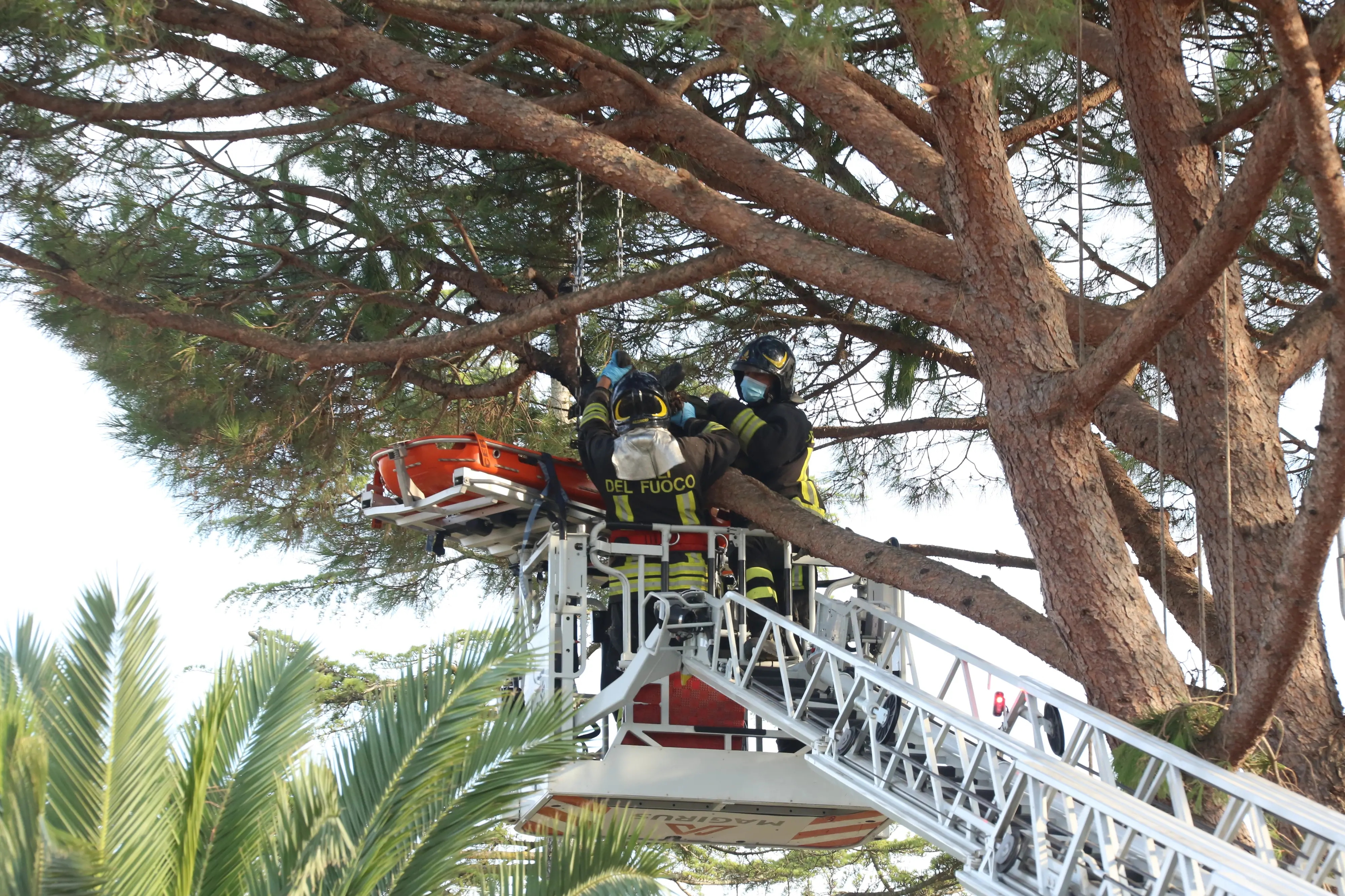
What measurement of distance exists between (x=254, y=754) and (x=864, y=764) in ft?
8.69

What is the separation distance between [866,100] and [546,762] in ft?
12.2

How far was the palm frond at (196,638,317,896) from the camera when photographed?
472 cm

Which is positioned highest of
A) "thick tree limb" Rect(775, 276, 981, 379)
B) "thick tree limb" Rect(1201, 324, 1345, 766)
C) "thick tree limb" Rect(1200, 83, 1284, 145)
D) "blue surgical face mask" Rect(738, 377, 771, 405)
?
"thick tree limb" Rect(1200, 83, 1284, 145)

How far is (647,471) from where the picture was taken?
7547mm

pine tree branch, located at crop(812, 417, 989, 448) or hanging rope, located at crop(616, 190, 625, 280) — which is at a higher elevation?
hanging rope, located at crop(616, 190, 625, 280)

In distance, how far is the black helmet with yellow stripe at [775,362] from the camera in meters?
8.27

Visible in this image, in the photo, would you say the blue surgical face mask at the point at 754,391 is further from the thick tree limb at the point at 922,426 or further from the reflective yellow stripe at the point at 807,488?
the thick tree limb at the point at 922,426

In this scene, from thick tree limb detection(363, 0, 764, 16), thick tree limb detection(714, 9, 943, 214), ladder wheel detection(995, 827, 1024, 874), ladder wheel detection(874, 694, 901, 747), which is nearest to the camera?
ladder wheel detection(995, 827, 1024, 874)

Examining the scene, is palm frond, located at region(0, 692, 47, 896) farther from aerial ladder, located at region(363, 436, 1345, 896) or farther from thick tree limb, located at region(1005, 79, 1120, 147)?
thick tree limb, located at region(1005, 79, 1120, 147)

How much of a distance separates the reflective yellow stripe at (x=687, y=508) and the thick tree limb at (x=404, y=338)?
4.10ft

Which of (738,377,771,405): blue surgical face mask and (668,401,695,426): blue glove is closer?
(668,401,695,426): blue glove

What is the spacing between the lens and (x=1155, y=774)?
5254mm

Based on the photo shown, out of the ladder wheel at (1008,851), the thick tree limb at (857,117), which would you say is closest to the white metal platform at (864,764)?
the ladder wheel at (1008,851)

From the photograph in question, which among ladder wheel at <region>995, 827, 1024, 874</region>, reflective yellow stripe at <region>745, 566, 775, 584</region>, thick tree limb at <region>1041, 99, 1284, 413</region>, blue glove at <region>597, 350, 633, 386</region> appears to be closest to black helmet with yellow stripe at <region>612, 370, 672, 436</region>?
blue glove at <region>597, 350, 633, 386</region>
